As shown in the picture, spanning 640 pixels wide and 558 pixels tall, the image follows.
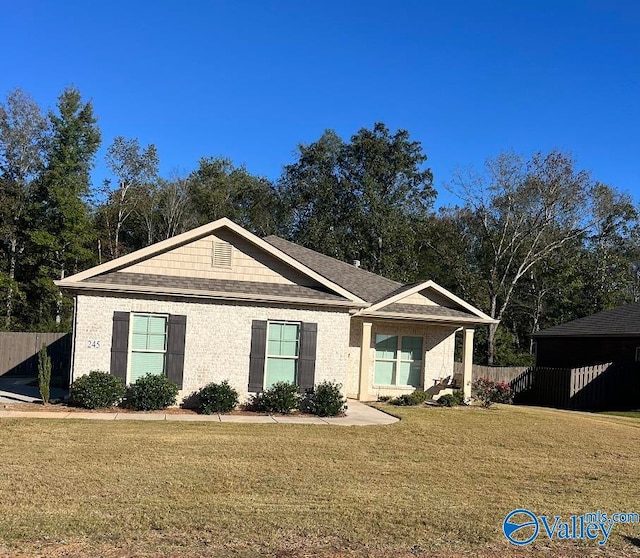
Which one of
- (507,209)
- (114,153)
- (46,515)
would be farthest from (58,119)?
(46,515)

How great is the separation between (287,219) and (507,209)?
1544 centimetres

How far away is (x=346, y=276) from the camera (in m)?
21.8

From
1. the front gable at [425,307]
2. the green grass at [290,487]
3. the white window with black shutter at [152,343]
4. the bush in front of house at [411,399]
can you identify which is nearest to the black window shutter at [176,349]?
the white window with black shutter at [152,343]

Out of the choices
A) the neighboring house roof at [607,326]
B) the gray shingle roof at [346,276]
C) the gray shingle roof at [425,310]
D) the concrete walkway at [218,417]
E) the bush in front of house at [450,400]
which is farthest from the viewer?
the neighboring house roof at [607,326]

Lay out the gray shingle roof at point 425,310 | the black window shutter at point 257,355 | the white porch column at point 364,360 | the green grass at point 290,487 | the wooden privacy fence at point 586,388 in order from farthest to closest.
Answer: the wooden privacy fence at point 586,388, the gray shingle roof at point 425,310, the white porch column at point 364,360, the black window shutter at point 257,355, the green grass at point 290,487

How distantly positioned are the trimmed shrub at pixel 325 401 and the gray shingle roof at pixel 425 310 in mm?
3771

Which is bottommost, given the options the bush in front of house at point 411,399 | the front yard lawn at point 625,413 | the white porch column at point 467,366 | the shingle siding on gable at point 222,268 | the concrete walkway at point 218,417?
the front yard lawn at point 625,413

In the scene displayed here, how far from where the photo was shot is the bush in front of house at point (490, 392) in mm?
18859

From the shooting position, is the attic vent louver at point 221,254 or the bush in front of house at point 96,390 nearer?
the bush in front of house at point 96,390

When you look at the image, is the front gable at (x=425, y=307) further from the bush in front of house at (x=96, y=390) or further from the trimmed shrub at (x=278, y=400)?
the bush in front of house at (x=96, y=390)

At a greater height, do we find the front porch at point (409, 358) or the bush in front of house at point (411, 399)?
the front porch at point (409, 358)

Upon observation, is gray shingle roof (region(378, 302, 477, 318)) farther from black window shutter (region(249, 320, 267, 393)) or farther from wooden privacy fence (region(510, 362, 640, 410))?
wooden privacy fence (region(510, 362, 640, 410))

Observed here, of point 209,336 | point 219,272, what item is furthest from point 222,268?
point 209,336

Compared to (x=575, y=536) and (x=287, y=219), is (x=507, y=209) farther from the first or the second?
(x=575, y=536)
